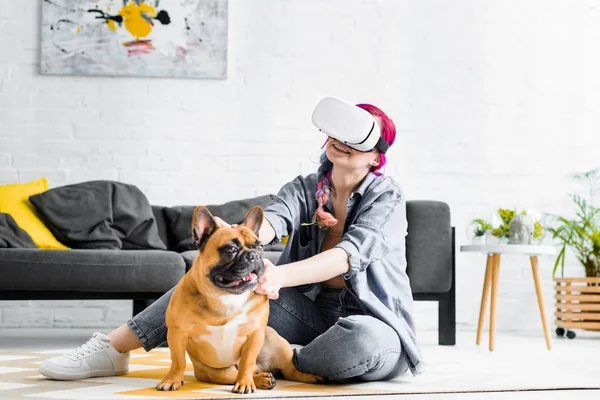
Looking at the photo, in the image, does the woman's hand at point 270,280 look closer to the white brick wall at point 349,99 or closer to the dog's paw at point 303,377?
the dog's paw at point 303,377

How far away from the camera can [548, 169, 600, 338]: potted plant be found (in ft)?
13.8

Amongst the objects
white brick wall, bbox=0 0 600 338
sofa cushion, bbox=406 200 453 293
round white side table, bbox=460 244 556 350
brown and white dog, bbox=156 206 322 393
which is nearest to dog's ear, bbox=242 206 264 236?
brown and white dog, bbox=156 206 322 393

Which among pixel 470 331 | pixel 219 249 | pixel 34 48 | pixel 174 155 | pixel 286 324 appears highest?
pixel 34 48

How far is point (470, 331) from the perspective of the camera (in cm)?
443

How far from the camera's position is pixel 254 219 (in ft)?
5.63

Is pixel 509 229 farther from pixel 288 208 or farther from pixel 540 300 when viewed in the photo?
pixel 288 208

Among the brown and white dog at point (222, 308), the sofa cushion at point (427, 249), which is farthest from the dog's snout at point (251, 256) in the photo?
the sofa cushion at point (427, 249)

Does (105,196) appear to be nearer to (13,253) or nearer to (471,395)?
(13,253)

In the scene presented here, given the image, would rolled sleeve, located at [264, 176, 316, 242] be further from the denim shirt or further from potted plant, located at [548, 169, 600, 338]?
potted plant, located at [548, 169, 600, 338]

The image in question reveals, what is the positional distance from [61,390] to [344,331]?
27.5 inches

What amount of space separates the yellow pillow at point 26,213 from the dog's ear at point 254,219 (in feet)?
6.94

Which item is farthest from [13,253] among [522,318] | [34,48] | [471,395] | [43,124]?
[522,318]

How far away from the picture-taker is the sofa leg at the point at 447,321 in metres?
3.61

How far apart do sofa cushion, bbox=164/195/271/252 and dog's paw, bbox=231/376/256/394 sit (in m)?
2.17
